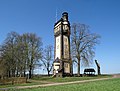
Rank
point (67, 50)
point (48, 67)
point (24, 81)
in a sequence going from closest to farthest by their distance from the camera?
1. point (24, 81)
2. point (67, 50)
3. point (48, 67)

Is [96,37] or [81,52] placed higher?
[96,37]

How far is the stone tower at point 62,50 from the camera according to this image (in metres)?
55.8

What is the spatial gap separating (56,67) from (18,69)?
1059 centimetres

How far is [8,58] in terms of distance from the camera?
176ft

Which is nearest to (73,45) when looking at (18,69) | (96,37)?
(96,37)

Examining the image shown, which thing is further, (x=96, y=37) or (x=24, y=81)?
(x=96, y=37)

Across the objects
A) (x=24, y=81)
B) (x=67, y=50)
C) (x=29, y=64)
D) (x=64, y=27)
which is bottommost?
(x=24, y=81)

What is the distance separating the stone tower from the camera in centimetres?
5584

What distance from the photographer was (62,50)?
56344 mm

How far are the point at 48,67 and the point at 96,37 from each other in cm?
2618

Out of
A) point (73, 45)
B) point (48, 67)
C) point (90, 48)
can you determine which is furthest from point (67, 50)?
point (48, 67)

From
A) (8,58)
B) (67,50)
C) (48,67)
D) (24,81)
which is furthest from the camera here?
(48,67)

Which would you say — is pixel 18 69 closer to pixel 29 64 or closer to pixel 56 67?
pixel 29 64

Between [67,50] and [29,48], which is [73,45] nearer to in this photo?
[67,50]
